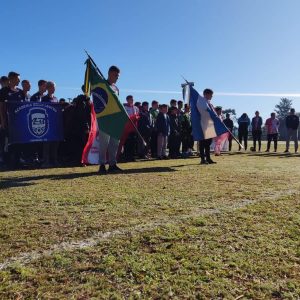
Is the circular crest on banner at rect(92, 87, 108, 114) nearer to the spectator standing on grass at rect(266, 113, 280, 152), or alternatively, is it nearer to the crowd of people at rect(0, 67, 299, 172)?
the crowd of people at rect(0, 67, 299, 172)

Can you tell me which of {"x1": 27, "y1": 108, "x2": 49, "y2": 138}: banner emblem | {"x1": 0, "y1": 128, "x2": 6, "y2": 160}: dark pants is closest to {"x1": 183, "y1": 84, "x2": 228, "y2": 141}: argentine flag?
{"x1": 27, "y1": 108, "x2": 49, "y2": 138}: banner emblem

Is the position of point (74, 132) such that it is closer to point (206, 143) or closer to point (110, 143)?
point (110, 143)

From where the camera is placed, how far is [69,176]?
27.7 feet

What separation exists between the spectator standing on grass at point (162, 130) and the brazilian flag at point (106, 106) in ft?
16.8

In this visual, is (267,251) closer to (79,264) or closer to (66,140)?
(79,264)

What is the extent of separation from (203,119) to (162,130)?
110 inches

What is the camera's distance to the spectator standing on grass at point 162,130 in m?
14.3

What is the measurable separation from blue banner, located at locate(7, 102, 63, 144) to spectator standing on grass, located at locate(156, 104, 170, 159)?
3.97 meters

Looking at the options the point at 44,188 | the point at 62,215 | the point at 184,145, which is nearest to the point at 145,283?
the point at 62,215

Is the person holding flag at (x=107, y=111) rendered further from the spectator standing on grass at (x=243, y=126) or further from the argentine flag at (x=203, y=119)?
the spectator standing on grass at (x=243, y=126)

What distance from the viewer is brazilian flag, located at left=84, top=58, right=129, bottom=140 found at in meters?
9.08

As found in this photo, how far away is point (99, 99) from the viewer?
920 cm

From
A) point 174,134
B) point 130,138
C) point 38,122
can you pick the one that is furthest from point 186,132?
point 38,122

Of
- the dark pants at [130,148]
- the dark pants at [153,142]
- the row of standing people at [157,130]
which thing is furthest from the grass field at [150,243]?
the dark pants at [153,142]
